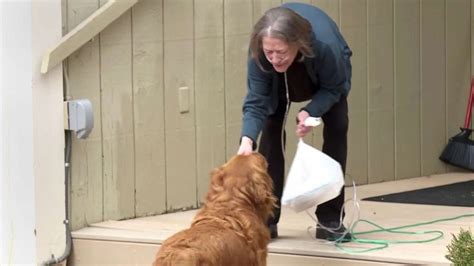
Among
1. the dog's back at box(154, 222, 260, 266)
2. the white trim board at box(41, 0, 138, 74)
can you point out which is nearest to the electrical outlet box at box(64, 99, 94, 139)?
the white trim board at box(41, 0, 138, 74)

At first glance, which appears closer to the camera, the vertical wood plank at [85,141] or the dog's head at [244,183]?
the dog's head at [244,183]

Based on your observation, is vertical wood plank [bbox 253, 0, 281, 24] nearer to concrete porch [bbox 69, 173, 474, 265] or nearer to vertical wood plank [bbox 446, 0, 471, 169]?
concrete porch [bbox 69, 173, 474, 265]

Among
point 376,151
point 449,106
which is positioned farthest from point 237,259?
point 449,106

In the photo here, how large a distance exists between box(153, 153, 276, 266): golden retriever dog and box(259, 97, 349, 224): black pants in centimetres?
53

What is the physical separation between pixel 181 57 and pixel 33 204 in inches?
46.8

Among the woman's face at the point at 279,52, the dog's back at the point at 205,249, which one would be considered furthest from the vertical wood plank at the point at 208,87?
the dog's back at the point at 205,249

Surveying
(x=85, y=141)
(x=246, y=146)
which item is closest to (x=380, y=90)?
(x=85, y=141)

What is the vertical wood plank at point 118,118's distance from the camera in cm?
643

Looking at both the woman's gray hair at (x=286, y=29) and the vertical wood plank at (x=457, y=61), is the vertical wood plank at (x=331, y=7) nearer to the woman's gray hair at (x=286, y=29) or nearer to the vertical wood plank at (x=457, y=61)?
the vertical wood plank at (x=457, y=61)

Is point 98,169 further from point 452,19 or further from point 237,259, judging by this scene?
point 452,19

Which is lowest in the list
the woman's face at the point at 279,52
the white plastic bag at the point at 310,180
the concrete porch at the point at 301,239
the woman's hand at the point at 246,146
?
the concrete porch at the point at 301,239

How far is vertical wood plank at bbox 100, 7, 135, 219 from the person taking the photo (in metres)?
6.43

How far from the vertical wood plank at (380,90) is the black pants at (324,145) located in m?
1.86

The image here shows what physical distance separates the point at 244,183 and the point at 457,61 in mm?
3388
